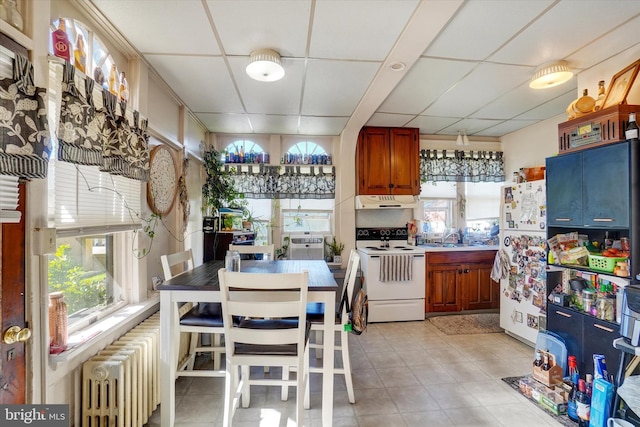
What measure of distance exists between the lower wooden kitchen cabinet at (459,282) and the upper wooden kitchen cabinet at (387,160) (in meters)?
1.08

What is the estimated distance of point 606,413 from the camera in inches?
67.1

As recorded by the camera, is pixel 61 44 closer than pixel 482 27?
Yes

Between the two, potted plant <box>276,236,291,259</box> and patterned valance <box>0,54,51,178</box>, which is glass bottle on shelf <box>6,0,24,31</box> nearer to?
patterned valance <box>0,54,51,178</box>

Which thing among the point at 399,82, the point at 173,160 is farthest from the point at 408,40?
the point at 173,160

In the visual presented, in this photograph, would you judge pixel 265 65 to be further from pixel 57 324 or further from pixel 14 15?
pixel 57 324

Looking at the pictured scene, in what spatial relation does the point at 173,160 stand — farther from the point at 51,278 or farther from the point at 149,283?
the point at 51,278

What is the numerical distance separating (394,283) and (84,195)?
3271 mm

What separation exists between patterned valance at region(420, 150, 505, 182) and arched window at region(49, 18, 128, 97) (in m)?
3.92

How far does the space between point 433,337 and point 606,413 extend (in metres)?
1.63

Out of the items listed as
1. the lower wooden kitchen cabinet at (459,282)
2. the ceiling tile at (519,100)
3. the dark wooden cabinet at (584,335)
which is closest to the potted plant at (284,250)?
the lower wooden kitchen cabinet at (459,282)

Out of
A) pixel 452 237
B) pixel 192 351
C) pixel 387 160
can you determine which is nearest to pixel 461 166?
pixel 452 237

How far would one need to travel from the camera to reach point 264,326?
69.6 inches

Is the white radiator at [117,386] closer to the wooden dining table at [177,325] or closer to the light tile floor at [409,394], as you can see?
the wooden dining table at [177,325]

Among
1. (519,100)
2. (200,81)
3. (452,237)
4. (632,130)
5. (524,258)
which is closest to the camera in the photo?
(632,130)
